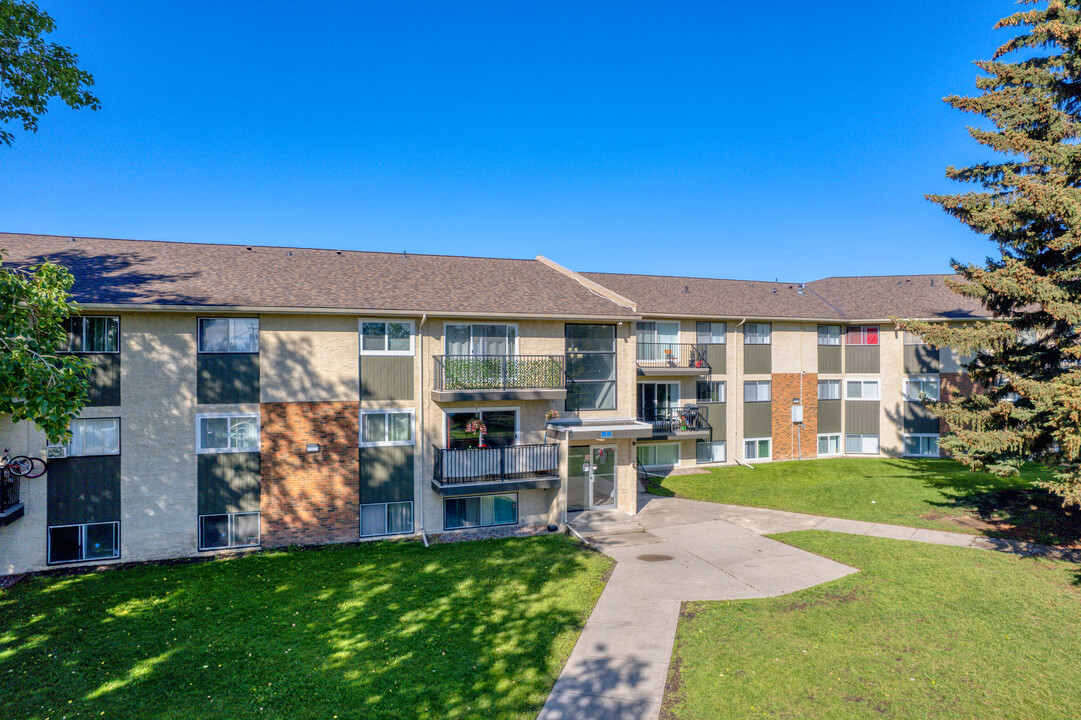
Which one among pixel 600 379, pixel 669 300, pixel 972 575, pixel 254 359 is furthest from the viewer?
pixel 669 300

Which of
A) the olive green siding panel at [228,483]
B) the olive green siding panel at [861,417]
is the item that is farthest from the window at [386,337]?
the olive green siding panel at [861,417]

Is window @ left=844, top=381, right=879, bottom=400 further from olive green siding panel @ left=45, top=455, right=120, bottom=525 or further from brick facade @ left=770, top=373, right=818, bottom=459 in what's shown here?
olive green siding panel @ left=45, top=455, right=120, bottom=525

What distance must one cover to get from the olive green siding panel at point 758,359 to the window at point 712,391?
1.50 meters

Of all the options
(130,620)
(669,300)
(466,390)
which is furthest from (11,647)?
(669,300)

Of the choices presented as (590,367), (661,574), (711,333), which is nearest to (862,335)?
(711,333)

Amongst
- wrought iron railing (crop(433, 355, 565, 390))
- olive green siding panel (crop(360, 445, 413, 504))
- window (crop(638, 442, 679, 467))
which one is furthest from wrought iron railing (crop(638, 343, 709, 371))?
olive green siding panel (crop(360, 445, 413, 504))

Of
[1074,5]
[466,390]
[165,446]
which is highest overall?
[1074,5]

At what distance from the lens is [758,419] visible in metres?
24.5

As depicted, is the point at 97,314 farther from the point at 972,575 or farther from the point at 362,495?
the point at 972,575

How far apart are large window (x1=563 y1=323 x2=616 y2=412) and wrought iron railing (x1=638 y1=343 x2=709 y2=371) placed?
5823 mm

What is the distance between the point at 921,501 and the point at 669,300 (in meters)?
12.2

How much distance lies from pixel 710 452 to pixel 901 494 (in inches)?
296

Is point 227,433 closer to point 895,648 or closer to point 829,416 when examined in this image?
point 895,648

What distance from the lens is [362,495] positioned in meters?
14.1
